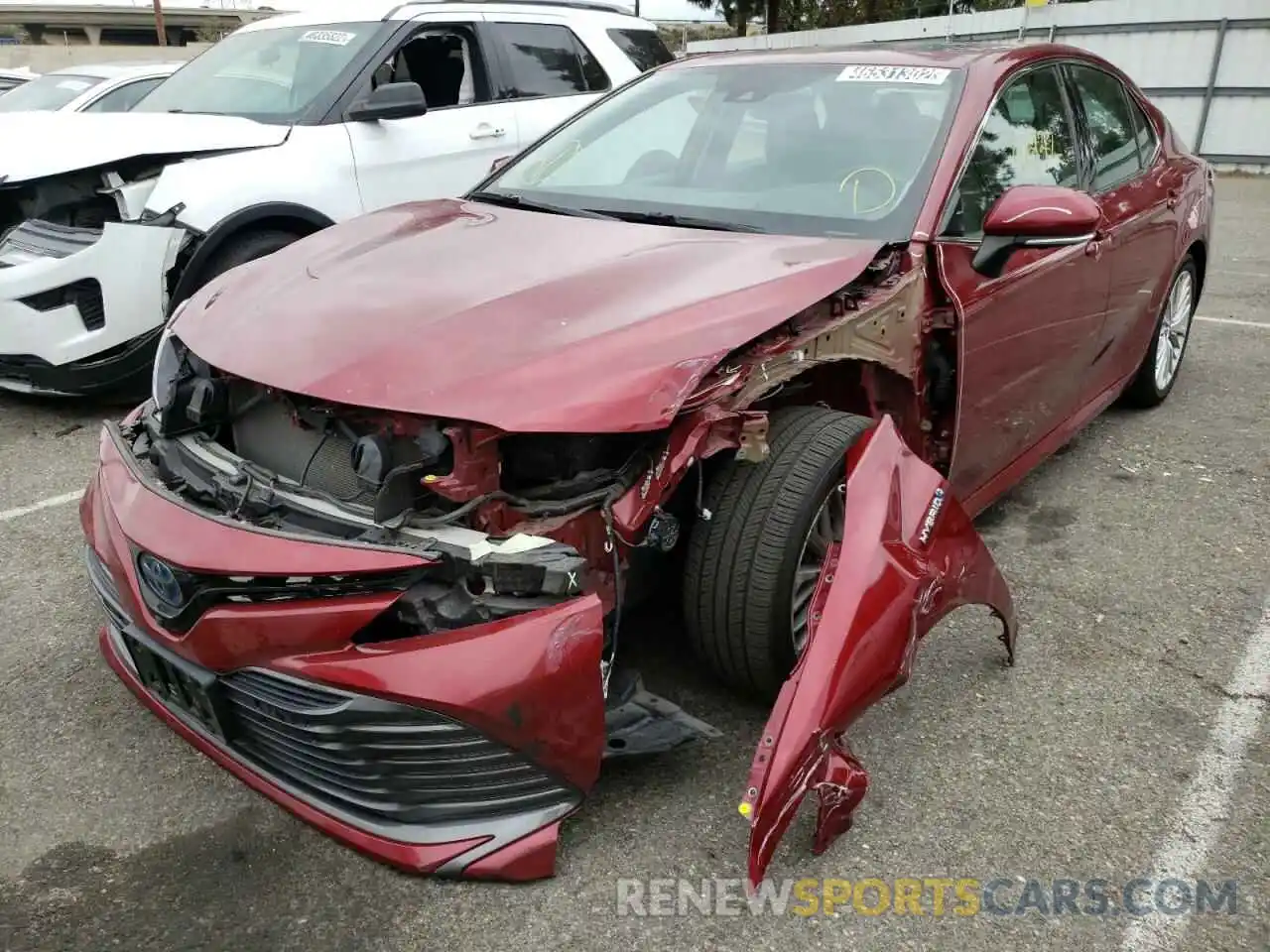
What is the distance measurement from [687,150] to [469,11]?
3.05 metres

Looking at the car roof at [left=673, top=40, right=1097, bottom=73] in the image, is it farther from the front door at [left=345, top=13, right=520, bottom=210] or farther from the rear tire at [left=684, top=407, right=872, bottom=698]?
the front door at [left=345, top=13, right=520, bottom=210]

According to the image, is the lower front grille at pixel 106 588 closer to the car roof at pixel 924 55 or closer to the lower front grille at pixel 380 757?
the lower front grille at pixel 380 757

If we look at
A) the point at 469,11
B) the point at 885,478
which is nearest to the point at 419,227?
the point at 885,478

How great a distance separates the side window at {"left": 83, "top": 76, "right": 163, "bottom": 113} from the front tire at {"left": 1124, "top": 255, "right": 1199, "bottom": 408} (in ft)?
24.3

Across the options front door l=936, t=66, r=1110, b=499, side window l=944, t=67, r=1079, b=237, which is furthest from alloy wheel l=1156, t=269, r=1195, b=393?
side window l=944, t=67, r=1079, b=237

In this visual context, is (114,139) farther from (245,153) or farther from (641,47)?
(641,47)

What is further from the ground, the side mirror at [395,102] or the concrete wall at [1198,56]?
the side mirror at [395,102]

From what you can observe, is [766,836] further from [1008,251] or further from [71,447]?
[71,447]

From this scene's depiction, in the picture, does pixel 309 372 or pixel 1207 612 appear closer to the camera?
pixel 309 372

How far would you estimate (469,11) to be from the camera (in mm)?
5785

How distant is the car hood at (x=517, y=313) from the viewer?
207cm

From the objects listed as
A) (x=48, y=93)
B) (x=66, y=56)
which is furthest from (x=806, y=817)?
(x=66, y=56)

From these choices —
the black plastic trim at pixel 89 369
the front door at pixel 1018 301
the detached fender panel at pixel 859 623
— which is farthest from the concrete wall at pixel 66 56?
the detached fender panel at pixel 859 623

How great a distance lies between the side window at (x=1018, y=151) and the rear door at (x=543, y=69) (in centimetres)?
304
